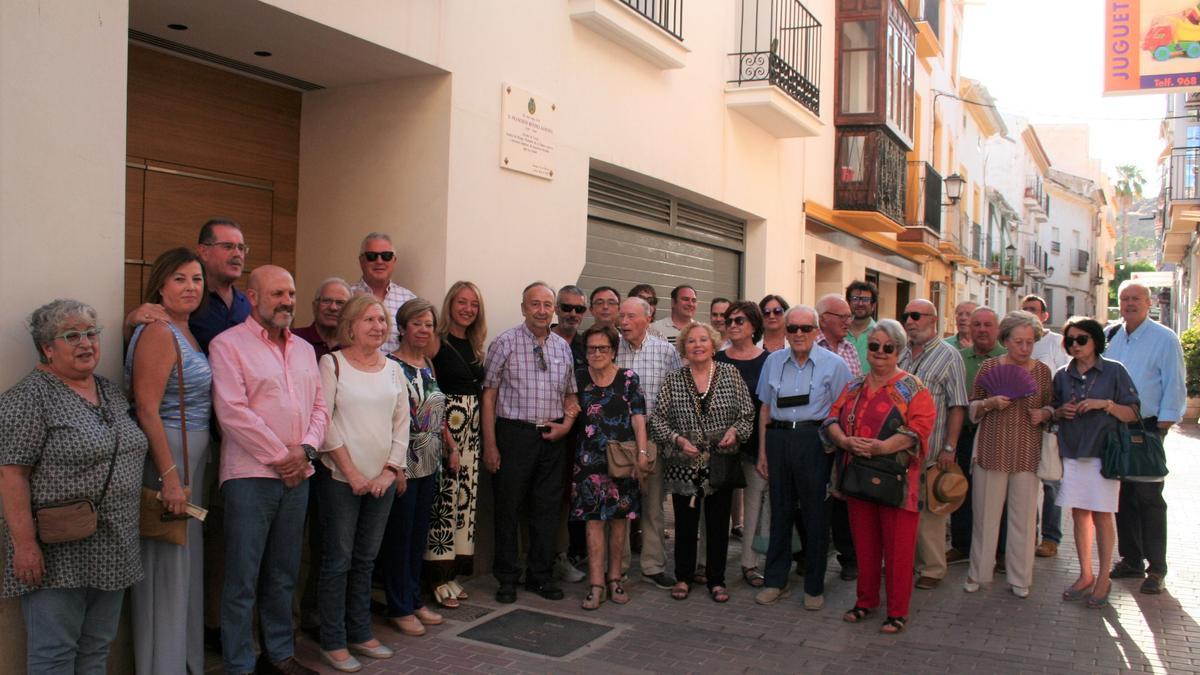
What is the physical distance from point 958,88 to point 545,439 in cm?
2268

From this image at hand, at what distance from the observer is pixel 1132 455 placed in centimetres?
629

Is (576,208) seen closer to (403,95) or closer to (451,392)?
(403,95)

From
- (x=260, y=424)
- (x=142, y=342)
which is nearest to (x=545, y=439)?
(x=260, y=424)

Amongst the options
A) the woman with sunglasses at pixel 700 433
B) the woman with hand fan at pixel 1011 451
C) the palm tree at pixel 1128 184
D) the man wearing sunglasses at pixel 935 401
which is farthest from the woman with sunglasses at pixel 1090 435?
the palm tree at pixel 1128 184

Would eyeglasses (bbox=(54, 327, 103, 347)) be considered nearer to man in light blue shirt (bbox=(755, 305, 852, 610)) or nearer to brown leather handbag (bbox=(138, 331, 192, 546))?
brown leather handbag (bbox=(138, 331, 192, 546))

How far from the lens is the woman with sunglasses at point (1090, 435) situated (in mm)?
6219

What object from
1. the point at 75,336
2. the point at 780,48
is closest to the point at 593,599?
the point at 75,336

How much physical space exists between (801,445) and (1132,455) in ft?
7.31

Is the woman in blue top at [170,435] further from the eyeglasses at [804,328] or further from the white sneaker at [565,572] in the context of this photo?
the eyeglasses at [804,328]

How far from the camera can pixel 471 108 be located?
648cm

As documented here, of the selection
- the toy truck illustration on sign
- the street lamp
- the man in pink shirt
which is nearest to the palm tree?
the street lamp

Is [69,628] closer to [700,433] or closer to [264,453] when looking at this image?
[264,453]

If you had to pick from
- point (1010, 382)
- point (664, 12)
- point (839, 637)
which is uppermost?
point (664, 12)

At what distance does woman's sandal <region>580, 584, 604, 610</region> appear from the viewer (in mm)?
5793
